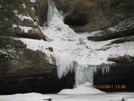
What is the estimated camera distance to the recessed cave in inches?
719

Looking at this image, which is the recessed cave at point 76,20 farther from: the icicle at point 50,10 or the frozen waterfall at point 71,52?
the frozen waterfall at point 71,52

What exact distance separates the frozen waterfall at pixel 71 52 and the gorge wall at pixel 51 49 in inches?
16.0

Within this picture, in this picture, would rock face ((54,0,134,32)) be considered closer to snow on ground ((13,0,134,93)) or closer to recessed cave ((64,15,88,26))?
recessed cave ((64,15,88,26))

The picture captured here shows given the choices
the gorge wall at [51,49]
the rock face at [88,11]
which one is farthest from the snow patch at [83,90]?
the rock face at [88,11]

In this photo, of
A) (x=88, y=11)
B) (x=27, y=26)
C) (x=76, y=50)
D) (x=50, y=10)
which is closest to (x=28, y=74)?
(x=27, y=26)

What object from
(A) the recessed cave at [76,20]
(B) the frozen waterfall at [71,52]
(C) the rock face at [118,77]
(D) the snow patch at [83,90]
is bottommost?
(D) the snow patch at [83,90]

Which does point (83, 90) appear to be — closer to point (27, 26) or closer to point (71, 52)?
point (71, 52)

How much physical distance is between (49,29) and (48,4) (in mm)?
1850

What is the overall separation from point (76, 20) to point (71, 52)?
4.24 m

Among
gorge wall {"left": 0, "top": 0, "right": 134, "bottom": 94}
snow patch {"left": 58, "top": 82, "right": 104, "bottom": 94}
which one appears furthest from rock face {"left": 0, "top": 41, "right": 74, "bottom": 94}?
snow patch {"left": 58, "top": 82, "right": 104, "bottom": 94}

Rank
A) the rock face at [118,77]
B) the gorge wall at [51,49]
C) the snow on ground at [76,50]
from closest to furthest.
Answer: the gorge wall at [51,49]
the snow on ground at [76,50]
the rock face at [118,77]

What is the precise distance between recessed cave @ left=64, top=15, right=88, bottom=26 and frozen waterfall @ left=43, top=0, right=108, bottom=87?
4.59ft

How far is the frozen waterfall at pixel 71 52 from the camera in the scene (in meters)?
14.4

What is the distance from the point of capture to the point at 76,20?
1872cm
